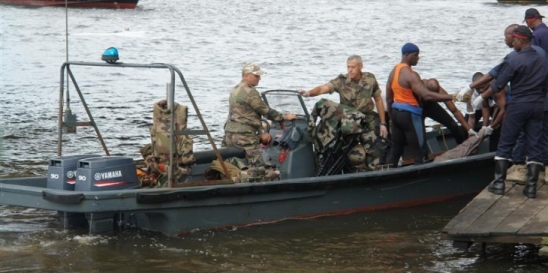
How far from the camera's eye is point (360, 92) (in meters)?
11.3

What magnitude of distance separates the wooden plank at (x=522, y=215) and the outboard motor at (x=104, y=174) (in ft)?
10.8

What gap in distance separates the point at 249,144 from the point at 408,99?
65.1 inches

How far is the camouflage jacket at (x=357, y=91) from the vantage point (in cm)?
1132

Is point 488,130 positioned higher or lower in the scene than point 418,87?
lower

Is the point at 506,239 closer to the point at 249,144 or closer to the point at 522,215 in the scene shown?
the point at 522,215

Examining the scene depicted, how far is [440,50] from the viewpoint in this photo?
31969 mm

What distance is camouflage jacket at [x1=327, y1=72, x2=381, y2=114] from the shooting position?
11320 mm

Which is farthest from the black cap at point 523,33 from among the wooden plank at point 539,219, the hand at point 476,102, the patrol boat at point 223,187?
the hand at point 476,102

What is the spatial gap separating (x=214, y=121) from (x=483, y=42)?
1770 centimetres

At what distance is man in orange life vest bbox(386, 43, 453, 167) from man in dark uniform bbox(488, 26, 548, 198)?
1224 millimetres

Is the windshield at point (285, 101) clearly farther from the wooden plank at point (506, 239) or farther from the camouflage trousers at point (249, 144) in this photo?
the wooden plank at point (506, 239)

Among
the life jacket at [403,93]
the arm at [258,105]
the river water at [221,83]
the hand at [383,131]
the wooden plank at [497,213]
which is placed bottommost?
the river water at [221,83]

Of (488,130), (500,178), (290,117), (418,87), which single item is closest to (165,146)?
(290,117)

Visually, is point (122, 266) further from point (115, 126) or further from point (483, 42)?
point (483, 42)
